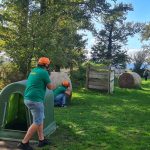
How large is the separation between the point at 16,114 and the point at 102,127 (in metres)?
2.48

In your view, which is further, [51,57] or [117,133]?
[51,57]

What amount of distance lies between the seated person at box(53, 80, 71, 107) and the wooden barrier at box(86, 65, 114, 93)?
6818 mm

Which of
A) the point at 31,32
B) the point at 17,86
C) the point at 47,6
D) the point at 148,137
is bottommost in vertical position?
the point at 148,137

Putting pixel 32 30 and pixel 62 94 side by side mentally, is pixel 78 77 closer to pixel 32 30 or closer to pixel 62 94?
pixel 32 30

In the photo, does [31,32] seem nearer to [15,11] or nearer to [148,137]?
[15,11]

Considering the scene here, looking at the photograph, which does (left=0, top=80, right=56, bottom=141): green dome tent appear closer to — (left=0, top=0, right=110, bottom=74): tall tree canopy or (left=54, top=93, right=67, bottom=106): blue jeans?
(left=54, top=93, right=67, bottom=106): blue jeans

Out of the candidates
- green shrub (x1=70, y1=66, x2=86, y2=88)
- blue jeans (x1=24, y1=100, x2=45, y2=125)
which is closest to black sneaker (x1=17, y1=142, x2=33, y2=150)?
blue jeans (x1=24, y1=100, x2=45, y2=125)

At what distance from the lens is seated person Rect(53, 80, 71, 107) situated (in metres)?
16.5

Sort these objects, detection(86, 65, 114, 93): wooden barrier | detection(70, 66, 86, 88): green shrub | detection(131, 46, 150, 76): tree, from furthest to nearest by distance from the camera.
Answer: detection(131, 46, 150, 76): tree, detection(70, 66, 86, 88): green shrub, detection(86, 65, 114, 93): wooden barrier

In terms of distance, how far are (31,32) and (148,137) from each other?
11.7 m

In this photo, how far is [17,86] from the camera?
10.3 meters

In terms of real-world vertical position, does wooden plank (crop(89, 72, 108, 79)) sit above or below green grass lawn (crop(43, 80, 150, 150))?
above

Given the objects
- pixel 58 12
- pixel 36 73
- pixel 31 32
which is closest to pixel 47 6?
pixel 58 12

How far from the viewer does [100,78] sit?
24094mm
